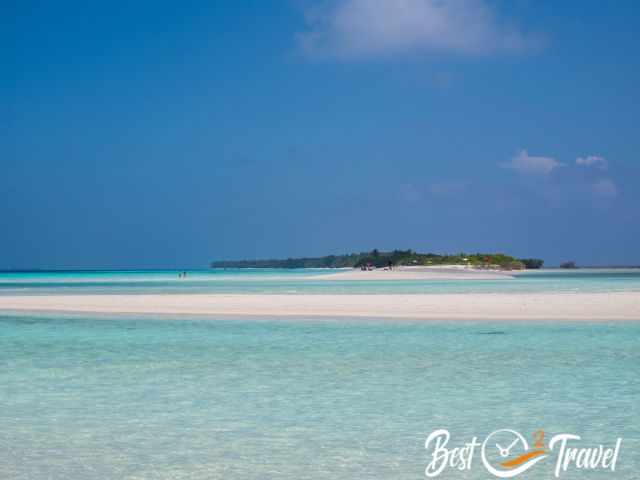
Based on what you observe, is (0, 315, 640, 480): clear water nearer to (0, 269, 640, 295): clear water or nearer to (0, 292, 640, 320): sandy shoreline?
(0, 292, 640, 320): sandy shoreline

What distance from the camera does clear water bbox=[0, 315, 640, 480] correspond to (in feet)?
23.6

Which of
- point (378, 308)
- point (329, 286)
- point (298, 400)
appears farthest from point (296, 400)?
point (329, 286)

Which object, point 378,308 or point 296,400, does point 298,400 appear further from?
point 378,308

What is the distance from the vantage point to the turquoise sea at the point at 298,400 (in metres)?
7.17

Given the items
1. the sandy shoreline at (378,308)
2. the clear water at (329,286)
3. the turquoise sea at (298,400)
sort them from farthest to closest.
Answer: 1. the clear water at (329,286)
2. the sandy shoreline at (378,308)
3. the turquoise sea at (298,400)

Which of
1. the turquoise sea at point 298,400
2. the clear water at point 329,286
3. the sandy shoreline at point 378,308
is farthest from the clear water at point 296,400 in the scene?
the clear water at point 329,286

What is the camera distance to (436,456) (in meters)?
7.31

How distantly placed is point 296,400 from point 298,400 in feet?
0.09

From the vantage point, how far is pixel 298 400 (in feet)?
34.1

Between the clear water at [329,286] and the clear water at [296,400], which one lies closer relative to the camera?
the clear water at [296,400]

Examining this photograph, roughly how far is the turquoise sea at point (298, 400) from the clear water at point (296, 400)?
0.11 ft

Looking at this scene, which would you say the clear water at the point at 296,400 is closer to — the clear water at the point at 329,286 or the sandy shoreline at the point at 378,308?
the sandy shoreline at the point at 378,308

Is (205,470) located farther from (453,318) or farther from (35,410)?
(453,318)

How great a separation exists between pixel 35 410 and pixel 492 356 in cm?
868
